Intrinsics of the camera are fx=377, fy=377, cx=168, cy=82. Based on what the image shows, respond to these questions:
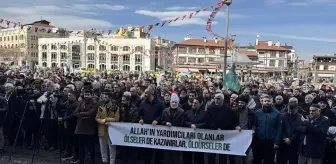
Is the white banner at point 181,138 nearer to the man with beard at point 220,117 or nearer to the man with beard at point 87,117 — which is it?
the man with beard at point 220,117

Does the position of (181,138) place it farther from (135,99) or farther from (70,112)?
(70,112)

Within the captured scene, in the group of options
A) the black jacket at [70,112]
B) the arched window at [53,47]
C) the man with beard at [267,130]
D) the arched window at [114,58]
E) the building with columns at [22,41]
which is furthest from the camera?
the arched window at [114,58]

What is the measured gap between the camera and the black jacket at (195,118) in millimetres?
8063

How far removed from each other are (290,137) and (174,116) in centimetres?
242

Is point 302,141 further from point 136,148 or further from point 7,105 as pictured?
point 7,105

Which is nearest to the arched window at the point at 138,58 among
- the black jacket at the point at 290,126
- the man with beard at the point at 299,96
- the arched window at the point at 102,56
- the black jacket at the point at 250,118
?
the arched window at the point at 102,56

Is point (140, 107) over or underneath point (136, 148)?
over

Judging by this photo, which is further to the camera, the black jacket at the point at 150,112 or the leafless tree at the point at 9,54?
the leafless tree at the point at 9,54

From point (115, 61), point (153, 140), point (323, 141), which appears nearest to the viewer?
point (323, 141)

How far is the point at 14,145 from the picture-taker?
409 inches

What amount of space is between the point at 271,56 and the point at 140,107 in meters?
112

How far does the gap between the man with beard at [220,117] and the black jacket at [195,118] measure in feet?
0.42

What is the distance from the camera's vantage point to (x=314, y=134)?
23.7 feet

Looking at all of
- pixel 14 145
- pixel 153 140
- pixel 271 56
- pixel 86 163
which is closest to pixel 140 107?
pixel 153 140
